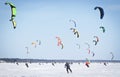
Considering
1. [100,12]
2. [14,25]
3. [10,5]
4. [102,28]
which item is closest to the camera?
[14,25]

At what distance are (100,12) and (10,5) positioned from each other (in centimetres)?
897

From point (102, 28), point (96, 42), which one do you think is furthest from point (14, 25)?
point (96, 42)

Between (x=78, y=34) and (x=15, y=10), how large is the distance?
12.6 m

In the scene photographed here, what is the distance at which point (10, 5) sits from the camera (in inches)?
830

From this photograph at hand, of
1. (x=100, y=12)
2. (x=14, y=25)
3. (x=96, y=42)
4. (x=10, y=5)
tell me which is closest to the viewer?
(x=14, y=25)

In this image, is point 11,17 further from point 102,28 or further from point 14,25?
point 102,28

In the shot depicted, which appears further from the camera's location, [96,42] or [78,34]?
[96,42]

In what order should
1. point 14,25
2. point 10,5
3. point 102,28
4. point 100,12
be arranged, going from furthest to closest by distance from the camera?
point 102,28 < point 100,12 < point 10,5 < point 14,25

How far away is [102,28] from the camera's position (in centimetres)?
3008

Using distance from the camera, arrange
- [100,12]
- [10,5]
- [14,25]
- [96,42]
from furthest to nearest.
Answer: [96,42] < [100,12] < [10,5] < [14,25]

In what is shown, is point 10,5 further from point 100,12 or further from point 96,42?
point 96,42

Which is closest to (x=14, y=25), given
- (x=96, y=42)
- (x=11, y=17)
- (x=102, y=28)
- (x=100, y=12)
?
(x=11, y=17)

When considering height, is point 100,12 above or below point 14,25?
above

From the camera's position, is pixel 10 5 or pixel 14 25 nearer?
pixel 14 25
